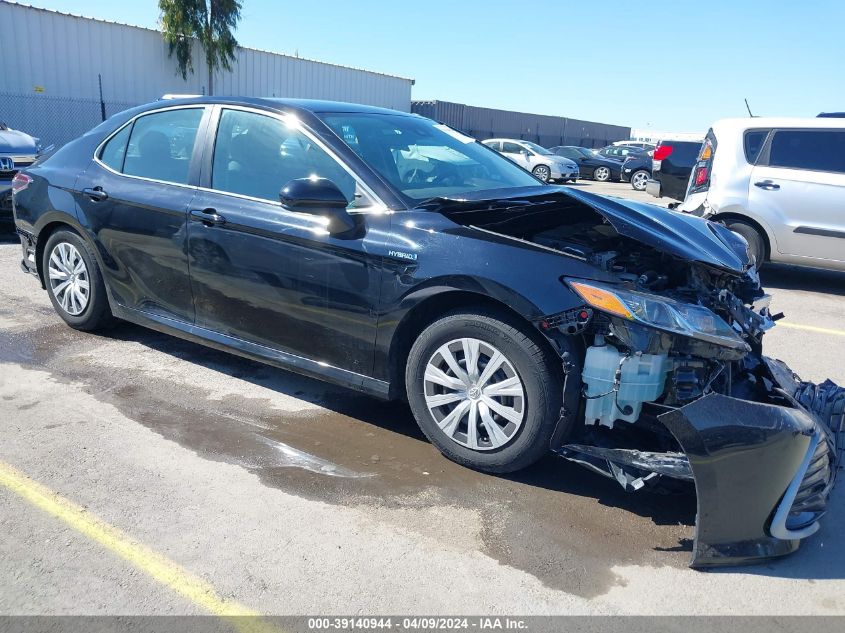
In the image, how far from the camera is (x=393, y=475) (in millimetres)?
3441

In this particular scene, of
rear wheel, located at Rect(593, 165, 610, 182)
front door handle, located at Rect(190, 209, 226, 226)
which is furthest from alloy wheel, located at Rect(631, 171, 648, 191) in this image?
front door handle, located at Rect(190, 209, 226, 226)

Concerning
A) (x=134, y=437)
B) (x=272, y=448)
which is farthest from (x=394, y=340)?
(x=134, y=437)

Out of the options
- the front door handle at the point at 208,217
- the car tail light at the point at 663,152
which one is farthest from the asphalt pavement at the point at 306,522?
the car tail light at the point at 663,152

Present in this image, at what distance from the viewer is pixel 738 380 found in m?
3.39

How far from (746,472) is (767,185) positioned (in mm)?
6018

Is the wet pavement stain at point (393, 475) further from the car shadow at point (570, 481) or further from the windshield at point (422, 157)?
the windshield at point (422, 157)

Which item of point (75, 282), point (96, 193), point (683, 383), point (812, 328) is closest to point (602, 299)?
point (683, 383)

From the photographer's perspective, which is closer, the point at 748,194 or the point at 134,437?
the point at 134,437

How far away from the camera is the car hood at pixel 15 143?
9.55 meters

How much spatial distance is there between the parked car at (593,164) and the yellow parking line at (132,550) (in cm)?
2804

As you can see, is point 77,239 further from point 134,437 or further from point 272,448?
point 272,448

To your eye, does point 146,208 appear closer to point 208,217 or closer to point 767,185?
point 208,217

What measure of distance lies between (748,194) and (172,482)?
6859mm

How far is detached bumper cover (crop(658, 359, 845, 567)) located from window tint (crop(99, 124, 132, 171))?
3.91 metres
